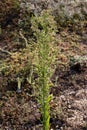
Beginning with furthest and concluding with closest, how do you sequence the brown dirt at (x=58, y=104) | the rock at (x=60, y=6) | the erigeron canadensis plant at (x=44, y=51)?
the rock at (x=60, y=6) → the brown dirt at (x=58, y=104) → the erigeron canadensis plant at (x=44, y=51)

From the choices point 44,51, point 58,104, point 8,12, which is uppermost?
point 44,51

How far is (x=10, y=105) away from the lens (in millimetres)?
6770

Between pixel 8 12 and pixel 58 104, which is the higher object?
pixel 8 12

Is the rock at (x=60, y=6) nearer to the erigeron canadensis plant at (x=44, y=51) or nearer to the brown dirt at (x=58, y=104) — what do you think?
the brown dirt at (x=58, y=104)

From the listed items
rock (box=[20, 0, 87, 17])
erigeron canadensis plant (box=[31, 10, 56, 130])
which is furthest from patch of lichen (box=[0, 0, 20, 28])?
erigeron canadensis plant (box=[31, 10, 56, 130])

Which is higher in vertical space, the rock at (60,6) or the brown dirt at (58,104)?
the rock at (60,6)

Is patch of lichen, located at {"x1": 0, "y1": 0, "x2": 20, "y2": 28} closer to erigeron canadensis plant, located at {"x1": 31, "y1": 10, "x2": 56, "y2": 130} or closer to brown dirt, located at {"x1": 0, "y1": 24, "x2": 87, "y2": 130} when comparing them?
brown dirt, located at {"x1": 0, "y1": 24, "x2": 87, "y2": 130}

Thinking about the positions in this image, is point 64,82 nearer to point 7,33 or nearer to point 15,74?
point 15,74

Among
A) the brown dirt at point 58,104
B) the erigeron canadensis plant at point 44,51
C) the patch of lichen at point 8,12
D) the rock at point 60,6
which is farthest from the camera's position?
the rock at point 60,6

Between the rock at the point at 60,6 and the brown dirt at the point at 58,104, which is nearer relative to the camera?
the brown dirt at the point at 58,104

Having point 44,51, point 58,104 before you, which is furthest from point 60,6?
point 44,51

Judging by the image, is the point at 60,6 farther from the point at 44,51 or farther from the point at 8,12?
the point at 44,51

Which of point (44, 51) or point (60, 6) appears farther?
point (60, 6)

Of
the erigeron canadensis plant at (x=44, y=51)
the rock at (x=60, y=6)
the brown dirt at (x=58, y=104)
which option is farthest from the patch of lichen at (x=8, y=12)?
the erigeron canadensis plant at (x=44, y=51)
